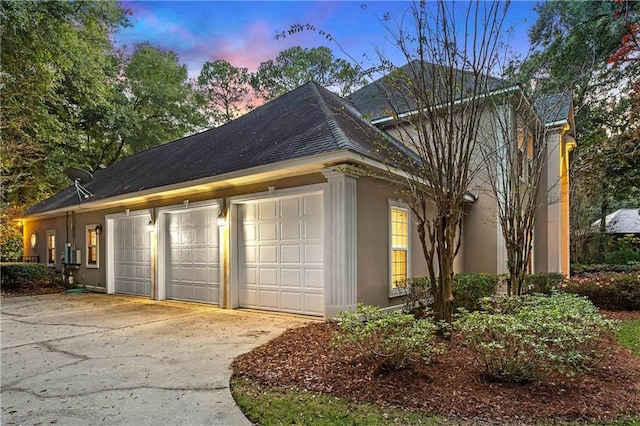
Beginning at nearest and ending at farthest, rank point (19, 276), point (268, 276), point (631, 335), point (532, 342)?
point (532, 342) < point (631, 335) < point (268, 276) < point (19, 276)

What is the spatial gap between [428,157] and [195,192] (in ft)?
20.1

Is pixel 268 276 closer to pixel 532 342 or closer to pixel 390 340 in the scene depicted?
pixel 390 340

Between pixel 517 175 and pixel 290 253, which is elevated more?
pixel 517 175

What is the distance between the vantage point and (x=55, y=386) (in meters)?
3.79

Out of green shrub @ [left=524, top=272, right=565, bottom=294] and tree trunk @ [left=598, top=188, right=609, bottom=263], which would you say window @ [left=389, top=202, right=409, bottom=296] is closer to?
green shrub @ [left=524, top=272, right=565, bottom=294]

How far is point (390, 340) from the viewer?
11.8ft

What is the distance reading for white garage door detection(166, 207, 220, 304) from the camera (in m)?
8.73

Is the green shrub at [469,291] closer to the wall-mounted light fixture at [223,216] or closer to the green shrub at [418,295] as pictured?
the green shrub at [418,295]

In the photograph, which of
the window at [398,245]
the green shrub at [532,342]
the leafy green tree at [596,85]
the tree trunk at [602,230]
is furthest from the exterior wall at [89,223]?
the tree trunk at [602,230]

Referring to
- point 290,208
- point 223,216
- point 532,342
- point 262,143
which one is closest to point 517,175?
point 532,342

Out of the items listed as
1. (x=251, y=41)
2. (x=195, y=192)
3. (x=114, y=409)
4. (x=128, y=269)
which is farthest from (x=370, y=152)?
(x=128, y=269)

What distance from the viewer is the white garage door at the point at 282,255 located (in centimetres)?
710

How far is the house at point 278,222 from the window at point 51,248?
10.1 ft

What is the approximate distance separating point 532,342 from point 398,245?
4583 millimetres
